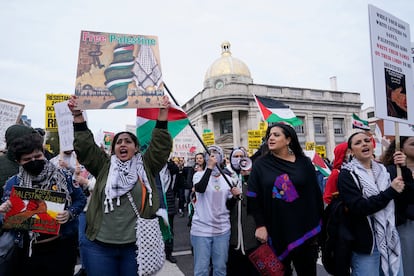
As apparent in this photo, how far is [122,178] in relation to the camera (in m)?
2.63

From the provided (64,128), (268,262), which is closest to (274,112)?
(64,128)

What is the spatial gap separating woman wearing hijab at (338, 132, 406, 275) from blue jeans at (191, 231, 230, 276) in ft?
4.40

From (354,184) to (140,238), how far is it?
72.7 inches

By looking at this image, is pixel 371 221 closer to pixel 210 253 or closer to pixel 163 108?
pixel 210 253

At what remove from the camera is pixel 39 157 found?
8.64 feet

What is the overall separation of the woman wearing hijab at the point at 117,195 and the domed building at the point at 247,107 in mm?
31931

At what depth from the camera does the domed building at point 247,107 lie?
116 ft

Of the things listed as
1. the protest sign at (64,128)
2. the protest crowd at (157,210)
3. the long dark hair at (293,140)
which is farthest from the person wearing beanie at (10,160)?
the long dark hair at (293,140)

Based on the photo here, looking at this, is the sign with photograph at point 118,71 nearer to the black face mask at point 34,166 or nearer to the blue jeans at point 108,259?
the black face mask at point 34,166

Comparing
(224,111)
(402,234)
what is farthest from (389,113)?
(224,111)

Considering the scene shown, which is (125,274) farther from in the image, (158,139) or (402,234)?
(402,234)

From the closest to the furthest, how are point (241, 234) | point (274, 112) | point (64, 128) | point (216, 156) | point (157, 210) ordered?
point (157, 210)
point (241, 234)
point (216, 156)
point (64, 128)
point (274, 112)

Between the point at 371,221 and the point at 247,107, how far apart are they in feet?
108

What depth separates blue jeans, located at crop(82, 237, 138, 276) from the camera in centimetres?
251
